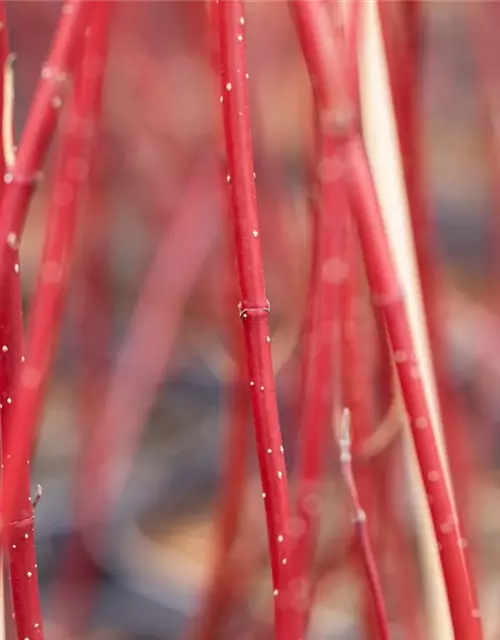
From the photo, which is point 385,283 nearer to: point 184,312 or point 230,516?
point 230,516

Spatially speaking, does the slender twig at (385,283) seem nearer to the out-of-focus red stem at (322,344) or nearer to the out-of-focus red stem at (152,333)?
the out-of-focus red stem at (322,344)

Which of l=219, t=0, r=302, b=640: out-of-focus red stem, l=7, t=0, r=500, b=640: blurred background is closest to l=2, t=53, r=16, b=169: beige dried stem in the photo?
l=219, t=0, r=302, b=640: out-of-focus red stem

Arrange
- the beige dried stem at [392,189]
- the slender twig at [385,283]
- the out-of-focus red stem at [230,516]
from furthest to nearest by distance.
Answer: the out-of-focus red stem at [230,516]
the beige dried stem at [392,189]
the slender twig at [385,283]

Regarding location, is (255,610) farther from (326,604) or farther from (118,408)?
(118,408)

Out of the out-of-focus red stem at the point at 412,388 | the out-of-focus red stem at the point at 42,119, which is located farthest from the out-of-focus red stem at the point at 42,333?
the out-of-focus red stem at the point at 412,388

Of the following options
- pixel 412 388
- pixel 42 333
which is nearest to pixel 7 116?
pixel 42 333

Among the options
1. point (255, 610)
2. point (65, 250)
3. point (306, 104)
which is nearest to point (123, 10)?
point (306, 104)

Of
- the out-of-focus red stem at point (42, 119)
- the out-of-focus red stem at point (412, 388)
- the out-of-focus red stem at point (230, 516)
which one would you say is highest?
the out-of-focus red stem at point (42, 119)
